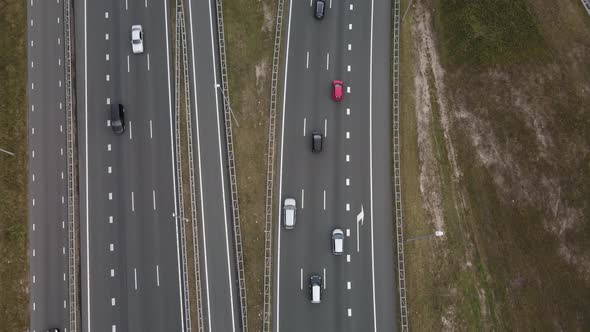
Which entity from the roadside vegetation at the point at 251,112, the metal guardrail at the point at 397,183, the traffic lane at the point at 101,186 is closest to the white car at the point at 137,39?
the traffic lane at the point at 101,186

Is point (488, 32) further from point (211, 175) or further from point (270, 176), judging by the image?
point (211, 175)

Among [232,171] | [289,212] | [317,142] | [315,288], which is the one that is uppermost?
[317,142]

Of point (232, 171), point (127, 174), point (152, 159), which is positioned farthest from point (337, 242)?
point (127, 174)

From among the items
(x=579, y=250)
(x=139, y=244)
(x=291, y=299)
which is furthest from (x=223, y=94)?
(x=579, y=250)

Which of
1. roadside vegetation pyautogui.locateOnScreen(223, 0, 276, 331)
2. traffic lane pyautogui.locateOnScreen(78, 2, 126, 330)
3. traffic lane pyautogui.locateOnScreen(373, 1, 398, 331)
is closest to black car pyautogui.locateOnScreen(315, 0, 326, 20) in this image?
roadside vegetation pyautogui.locateOnScreen(223, 0, 276, 331)

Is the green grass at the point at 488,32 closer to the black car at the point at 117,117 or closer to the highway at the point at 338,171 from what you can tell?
the highway at the point at 338,171

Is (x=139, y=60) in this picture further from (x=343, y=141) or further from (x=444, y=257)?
(x=444, y=257)
